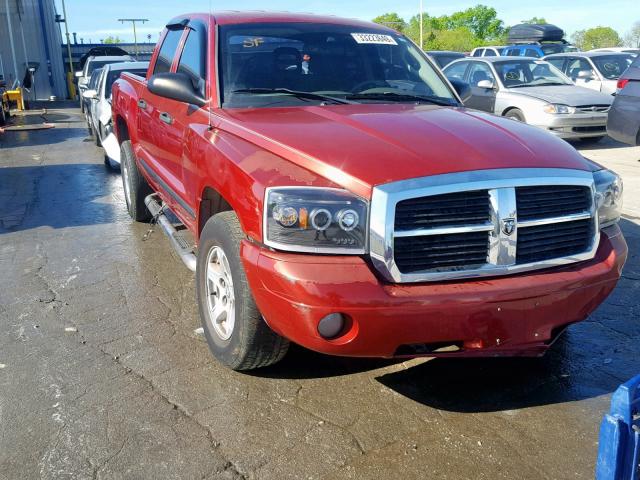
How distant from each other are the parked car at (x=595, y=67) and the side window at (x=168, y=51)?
11605 mm

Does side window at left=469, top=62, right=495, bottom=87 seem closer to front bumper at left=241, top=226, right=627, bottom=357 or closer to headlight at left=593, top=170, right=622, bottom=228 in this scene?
headlight at left=593, top=170, right=622, bottom=228

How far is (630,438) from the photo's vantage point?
2.00 meters

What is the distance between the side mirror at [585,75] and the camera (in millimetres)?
14752

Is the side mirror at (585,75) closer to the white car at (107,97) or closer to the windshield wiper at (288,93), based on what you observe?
the white car at (107,97)

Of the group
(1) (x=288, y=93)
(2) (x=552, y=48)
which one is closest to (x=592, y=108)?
(1) (x=288, y=93)

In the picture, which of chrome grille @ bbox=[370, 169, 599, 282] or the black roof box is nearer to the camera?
chrome grille @ bbox=[370, 169, 599, 282]

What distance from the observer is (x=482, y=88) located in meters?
12.0

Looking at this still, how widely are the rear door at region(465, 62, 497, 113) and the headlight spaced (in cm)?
877

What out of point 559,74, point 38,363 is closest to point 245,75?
point 38,363

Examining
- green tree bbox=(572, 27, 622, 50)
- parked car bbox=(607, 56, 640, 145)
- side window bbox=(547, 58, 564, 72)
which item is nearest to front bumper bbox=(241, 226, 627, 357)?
parked car bbox=(607, 56, 640, 145)

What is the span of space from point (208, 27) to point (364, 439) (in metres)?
2.87

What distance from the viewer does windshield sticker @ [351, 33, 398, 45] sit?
4441 mm

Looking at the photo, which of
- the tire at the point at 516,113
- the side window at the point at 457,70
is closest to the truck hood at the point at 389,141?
the tire at the point at 516,113

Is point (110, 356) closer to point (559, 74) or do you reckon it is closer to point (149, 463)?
point (149, 463)
